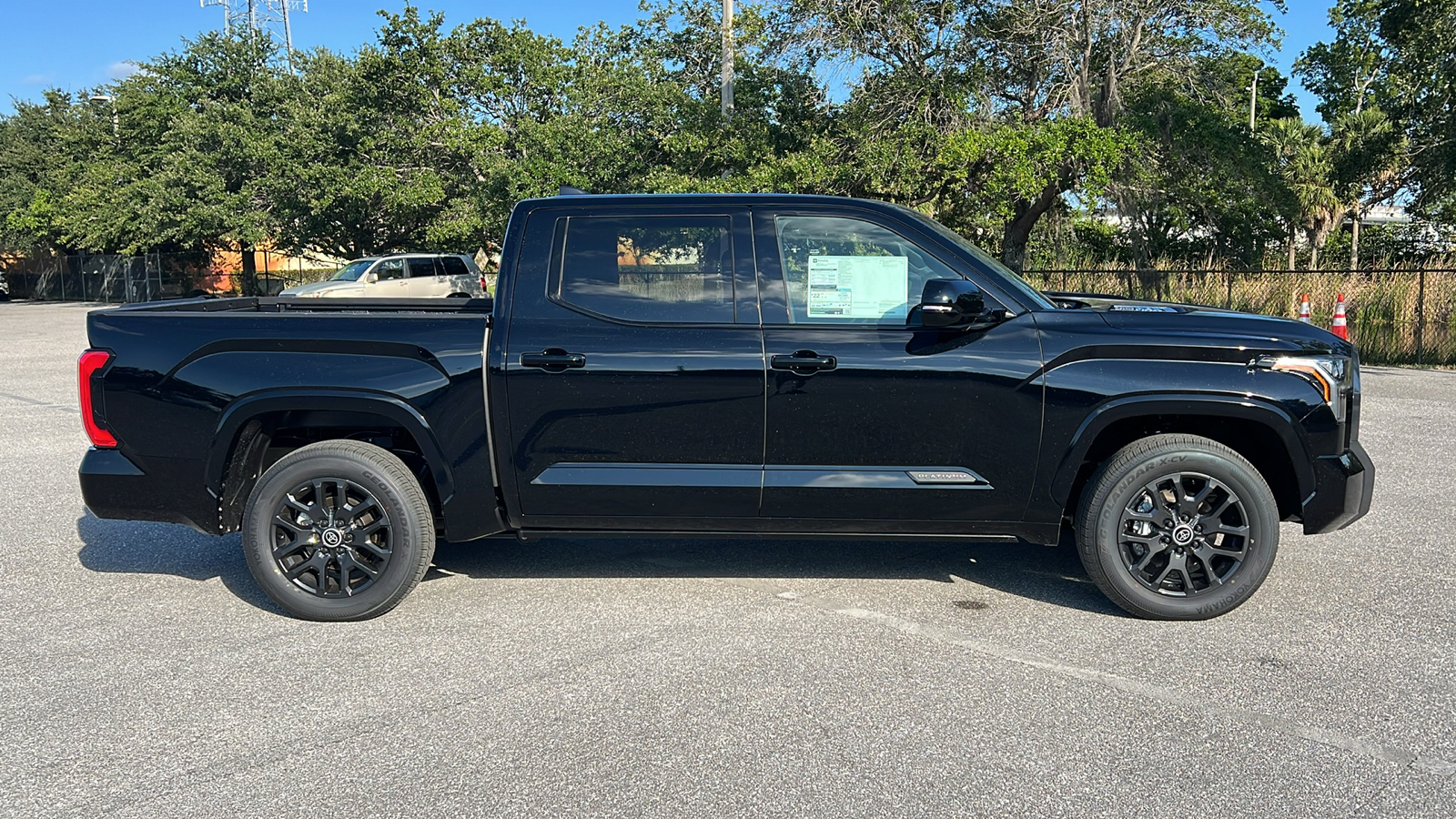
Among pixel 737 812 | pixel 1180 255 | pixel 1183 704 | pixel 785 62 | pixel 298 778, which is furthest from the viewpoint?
pixel 1180 255

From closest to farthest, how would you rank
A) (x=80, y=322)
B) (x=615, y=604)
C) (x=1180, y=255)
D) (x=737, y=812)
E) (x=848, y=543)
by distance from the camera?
(x=737, y=812), (x=615, y=604), (x=848, y=543), (x=1180, y=255), (x=80, y=322)

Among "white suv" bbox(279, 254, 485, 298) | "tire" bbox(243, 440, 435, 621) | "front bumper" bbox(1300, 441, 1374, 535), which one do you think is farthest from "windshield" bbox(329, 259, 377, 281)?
"front bumper" bbox(1300, 441, 1374, 535)

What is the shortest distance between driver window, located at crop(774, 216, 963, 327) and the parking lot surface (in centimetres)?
134

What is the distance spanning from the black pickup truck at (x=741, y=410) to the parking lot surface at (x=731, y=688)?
40 centimetres

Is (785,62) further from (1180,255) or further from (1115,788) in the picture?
(1115,788)

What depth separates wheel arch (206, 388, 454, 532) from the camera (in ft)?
14.8

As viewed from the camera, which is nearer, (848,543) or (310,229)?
(848,543)

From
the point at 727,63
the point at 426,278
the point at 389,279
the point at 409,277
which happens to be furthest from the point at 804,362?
the point at 426,278

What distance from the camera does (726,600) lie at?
192 inches

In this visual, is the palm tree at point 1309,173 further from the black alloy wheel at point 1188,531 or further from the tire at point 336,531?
the tire at point 336,531

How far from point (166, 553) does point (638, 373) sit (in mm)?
3161

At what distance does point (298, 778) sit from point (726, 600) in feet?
6.91

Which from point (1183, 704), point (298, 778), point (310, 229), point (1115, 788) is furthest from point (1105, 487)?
point (310, 229)

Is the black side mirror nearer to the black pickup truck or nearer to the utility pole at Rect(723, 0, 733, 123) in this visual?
the black pickup truck
